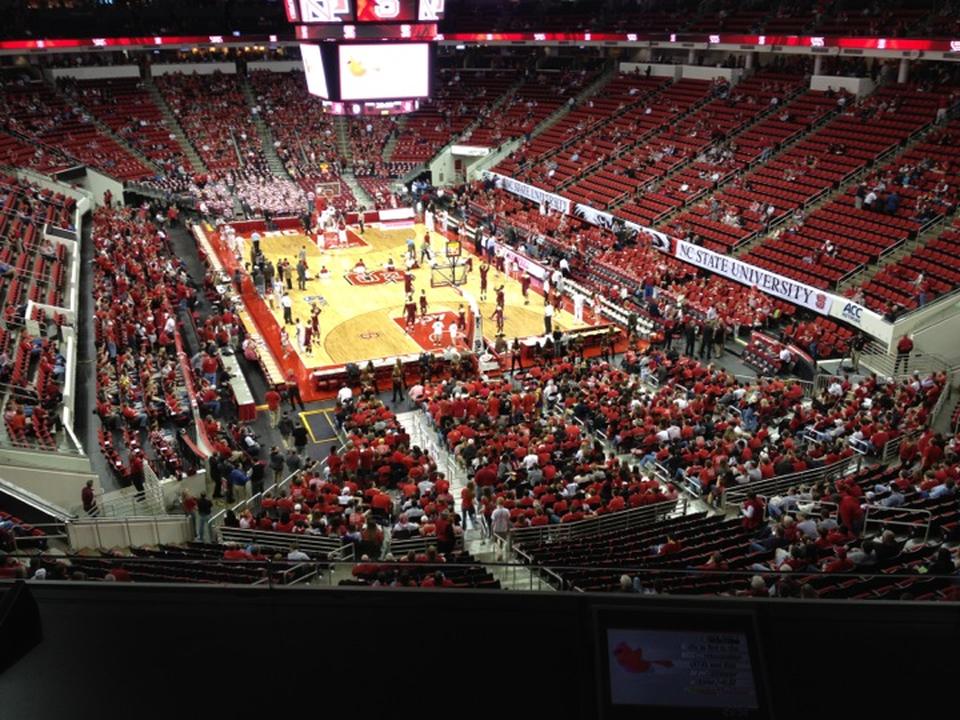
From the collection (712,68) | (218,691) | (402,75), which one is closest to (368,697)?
(218,691)

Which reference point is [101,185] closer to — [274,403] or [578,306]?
[578,306]

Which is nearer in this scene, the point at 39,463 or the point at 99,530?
the point at 99,530

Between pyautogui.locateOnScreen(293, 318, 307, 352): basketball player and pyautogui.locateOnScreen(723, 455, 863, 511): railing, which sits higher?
pyautogui.locateOnScreen(723, 455, 863, 511): railing

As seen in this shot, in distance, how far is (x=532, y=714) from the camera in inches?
232

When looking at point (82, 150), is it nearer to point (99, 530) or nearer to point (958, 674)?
point (99, 530)

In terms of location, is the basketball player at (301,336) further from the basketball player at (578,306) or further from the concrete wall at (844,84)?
the concrete wall at (844,84)

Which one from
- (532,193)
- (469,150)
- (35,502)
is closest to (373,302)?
(532,193)

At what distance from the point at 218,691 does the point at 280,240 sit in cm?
3340

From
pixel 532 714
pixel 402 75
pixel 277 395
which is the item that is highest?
pixel 402 75

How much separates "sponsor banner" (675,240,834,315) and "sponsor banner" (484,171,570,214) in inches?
317

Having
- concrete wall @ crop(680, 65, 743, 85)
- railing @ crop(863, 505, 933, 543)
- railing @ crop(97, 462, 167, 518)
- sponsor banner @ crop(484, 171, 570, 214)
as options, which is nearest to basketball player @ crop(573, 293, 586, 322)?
sponsor banner @ crop(484, 171, 570, 214)

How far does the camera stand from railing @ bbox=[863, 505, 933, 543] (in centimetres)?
1148

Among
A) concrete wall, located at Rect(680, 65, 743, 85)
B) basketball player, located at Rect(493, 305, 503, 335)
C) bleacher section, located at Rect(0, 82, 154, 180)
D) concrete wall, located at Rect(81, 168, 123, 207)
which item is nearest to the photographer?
basketball player, located at Rect(493, 305, 503, 335)

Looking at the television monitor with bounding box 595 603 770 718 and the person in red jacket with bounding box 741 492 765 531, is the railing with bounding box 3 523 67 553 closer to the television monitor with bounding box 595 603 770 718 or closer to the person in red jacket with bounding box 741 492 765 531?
the television monitor with bounding box 595 603 770 718
